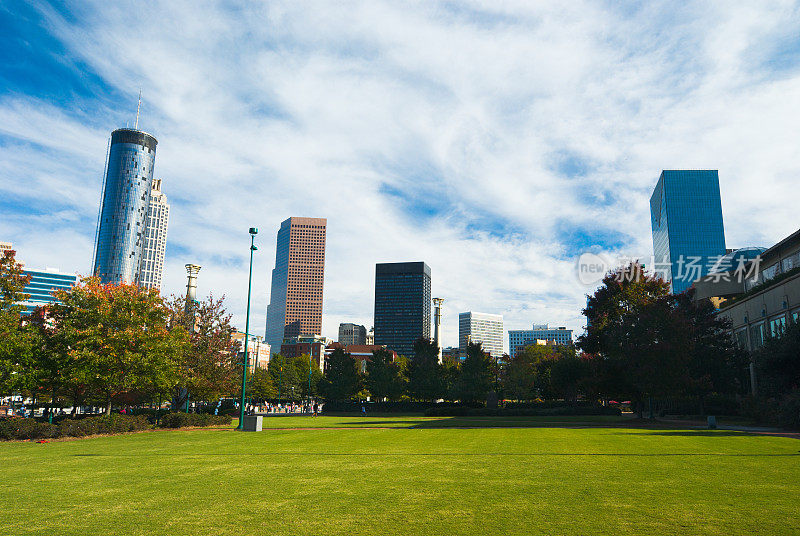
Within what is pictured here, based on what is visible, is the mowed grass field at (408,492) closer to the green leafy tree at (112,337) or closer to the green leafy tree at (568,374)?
the green leafy tree at (112,337)

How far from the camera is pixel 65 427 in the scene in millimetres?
26906

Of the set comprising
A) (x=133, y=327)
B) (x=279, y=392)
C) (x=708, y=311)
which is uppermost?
(x=708, y=311)

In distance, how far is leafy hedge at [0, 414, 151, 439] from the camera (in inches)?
1009

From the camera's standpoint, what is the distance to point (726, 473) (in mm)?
12461

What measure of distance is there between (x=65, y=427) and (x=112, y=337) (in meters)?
5.29

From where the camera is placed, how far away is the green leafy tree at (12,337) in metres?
27.2

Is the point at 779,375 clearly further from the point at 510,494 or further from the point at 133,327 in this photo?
the point at 133,327

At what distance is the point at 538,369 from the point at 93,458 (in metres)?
64.5

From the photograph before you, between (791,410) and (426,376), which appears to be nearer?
(791,410)

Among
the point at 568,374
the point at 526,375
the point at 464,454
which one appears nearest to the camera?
the point at 464,454

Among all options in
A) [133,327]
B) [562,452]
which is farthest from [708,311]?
[133,327]

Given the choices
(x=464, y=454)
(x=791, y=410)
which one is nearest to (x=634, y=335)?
(x=791, y=410)

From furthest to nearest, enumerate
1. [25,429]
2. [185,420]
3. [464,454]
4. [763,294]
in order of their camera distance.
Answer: [763,294] → [185,420] → [25,429] → [464,454]

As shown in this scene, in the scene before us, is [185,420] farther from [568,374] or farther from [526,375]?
[526,375]
